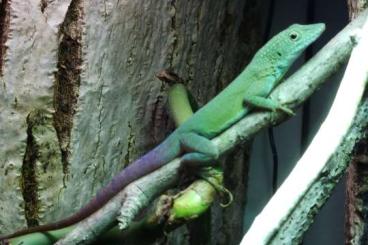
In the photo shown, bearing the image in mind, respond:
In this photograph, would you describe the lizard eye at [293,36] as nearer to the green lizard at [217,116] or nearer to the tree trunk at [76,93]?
the green lizard at [217,116]

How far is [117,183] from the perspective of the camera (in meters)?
1.58

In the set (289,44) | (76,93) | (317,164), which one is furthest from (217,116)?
(317,164)

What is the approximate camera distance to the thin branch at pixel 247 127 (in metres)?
1.44

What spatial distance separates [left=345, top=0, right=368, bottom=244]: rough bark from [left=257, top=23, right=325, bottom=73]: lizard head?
0.16 metres

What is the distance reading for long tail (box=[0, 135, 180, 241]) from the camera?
1564 mm

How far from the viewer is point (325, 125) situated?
1.17 metres

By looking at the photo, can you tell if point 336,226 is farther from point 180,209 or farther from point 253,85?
point 180,209

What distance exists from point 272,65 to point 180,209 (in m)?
0.58

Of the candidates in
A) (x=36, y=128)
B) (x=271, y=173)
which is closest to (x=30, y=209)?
(x=36, y=128)

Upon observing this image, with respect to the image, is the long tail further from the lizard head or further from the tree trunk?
the lizard head

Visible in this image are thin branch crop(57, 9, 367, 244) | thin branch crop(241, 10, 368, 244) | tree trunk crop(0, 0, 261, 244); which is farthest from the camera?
tree trunk crop(0, 0, 261, 244)

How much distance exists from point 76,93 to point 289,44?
0.64 m

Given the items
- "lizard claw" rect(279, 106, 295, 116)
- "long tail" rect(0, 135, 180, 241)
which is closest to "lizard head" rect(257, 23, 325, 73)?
"lizard claw" rect(279, 106, 295, 116)

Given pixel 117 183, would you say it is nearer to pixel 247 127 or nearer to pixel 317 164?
pixel 247 127
